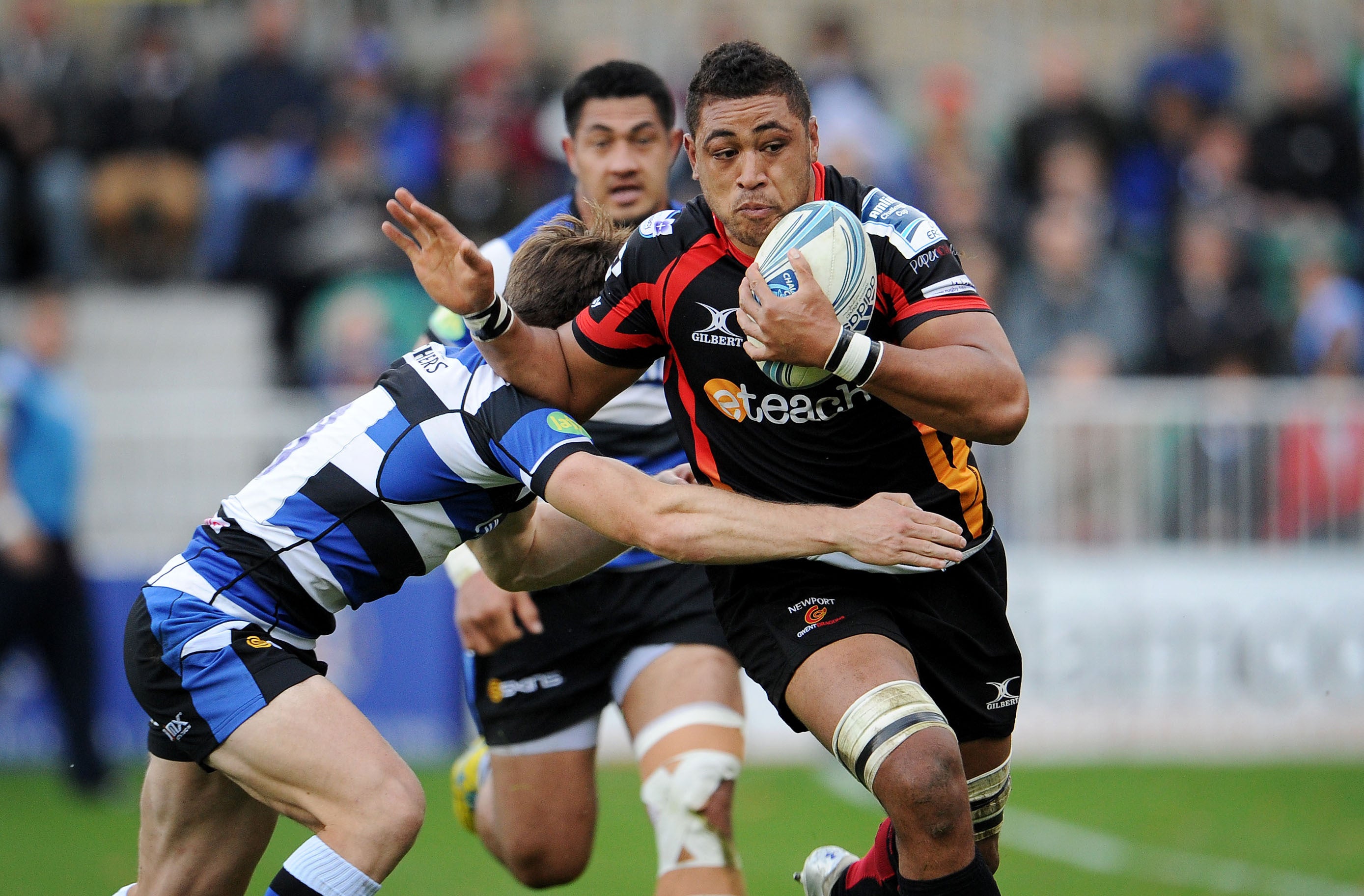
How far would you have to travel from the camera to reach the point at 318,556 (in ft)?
15.8

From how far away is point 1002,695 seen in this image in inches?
203

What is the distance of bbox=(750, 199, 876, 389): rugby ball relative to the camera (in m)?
4.52

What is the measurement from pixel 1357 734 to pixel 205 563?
868 cm

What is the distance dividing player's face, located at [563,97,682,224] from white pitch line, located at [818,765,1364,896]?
158 inches

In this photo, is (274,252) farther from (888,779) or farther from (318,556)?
(888,779)

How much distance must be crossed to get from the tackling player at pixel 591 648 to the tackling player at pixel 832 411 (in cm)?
98

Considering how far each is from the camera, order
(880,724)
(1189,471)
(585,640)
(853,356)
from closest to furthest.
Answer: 1. (853,356)
2. (880,724)
3. (585,640)
4. (1189,471)

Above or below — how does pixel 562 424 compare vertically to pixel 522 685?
above

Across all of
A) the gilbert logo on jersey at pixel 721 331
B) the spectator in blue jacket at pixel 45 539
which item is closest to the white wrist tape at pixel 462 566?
the gilbert logo on jersey at pixel 721 331

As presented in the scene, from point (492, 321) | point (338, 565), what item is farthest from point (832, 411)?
point (338, 565)

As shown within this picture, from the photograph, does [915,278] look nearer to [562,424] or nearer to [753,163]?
[753,163]

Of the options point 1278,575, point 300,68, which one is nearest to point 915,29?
point 300,68

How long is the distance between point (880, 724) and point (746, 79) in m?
1.87

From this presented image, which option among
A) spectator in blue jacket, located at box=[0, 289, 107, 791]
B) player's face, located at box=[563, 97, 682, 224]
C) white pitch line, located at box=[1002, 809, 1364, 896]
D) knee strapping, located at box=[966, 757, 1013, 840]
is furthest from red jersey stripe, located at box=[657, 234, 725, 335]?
spectator in blue jacket, located at box=[0, 289, 107, 791]
